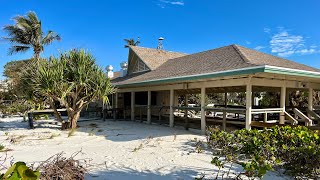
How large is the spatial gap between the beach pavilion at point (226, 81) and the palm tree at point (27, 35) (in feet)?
29.5

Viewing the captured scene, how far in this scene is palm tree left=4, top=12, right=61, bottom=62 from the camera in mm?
23016

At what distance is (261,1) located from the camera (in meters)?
12.9

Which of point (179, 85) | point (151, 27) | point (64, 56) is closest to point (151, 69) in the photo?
point (179, 85)

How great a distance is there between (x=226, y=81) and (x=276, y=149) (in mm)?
4264

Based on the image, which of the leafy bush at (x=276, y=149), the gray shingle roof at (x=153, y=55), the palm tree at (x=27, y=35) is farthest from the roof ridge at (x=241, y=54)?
the palm tree at (x=27, y=35)

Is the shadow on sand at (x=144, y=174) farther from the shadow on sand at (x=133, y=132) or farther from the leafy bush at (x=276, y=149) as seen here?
the shadow on sand at (x=133, y=132)

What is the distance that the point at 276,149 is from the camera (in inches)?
243

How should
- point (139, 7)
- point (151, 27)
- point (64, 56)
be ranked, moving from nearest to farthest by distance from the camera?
1. point (64, 56)
2. point (139, 7)
3. point (151, 27)

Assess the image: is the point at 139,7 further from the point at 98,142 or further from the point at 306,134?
the point at 306,134

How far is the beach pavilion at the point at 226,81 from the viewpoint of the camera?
9.12 metres

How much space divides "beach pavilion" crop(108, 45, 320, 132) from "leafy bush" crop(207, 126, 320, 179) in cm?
207

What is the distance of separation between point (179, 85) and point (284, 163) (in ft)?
23.8

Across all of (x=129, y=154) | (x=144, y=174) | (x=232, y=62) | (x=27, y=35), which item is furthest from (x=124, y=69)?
(x=144, y=174)

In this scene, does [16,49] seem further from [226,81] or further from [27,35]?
[226,81]
